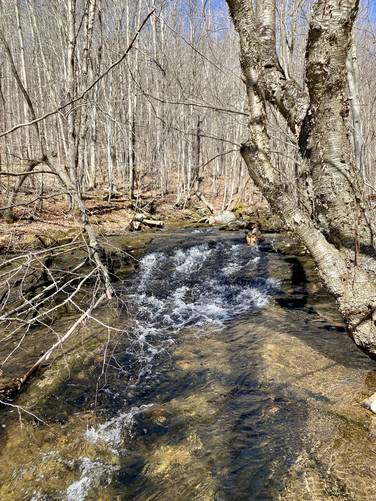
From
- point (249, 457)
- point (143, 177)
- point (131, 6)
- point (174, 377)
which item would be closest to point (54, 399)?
point (174, 377)

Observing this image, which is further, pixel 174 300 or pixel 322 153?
pixel 174 300

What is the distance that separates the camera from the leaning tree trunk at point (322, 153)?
3193 mm

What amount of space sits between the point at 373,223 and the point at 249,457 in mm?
2410

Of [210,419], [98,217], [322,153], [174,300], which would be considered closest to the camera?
[322,153]

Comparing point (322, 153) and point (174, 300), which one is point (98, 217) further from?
point (322, 153)

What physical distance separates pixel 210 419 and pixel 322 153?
2829 mm

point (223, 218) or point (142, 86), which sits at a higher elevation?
point (142, 86)

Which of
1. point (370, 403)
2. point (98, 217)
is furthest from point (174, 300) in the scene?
point (98, 217)

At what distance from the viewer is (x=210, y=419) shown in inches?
148

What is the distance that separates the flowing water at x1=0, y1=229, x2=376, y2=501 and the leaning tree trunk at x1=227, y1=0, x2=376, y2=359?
93cm

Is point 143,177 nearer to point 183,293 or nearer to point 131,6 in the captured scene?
point 131,6

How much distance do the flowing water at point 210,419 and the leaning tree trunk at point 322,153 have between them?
93 cm

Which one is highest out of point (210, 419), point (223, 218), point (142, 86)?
point (142, 86)

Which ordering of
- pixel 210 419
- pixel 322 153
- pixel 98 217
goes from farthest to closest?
pixel 98 217
pixel 210 419
pixel 322 153
